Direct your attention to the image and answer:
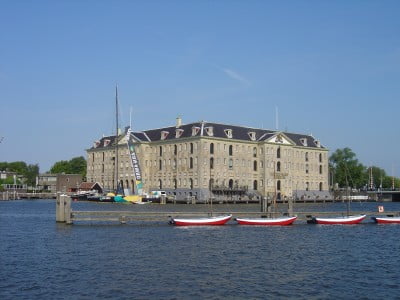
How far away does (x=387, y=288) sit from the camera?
2833 cm

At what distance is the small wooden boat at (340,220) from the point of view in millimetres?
64875

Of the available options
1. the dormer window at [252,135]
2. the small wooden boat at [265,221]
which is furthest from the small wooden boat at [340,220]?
the dormer window at [252,135]

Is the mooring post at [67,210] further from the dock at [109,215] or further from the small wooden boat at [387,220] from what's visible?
the small wooden boat at [387,220]

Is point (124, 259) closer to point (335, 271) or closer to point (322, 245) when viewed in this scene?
point (335, 271)

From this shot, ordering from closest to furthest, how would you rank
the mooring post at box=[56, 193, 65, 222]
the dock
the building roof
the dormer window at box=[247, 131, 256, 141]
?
the dock < the mooring post at box=[56, 193, 65, 222] < the building roof < the dormer window at box=[247, 131, 256, 141]

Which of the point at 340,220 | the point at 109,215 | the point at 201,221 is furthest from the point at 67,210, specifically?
the point at 340,220

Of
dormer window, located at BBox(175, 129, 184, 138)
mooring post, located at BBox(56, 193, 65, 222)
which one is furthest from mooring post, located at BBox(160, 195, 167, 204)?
mooring post, located at BBox(56, 193, 65, 222)

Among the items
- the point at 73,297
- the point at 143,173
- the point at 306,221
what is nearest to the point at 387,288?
the point at 73,297

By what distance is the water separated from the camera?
27.0 m

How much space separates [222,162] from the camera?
13625 centimetres

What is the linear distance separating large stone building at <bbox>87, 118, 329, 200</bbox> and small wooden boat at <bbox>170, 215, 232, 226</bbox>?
6857 centimetres

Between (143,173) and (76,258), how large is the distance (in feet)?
365

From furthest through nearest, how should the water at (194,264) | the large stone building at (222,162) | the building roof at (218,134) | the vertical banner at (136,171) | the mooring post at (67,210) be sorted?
the building roof at (218,134), the large stone building at (222,162), the vertical banner at (136,171), the mooring post at (67,210), the water at (194,264)

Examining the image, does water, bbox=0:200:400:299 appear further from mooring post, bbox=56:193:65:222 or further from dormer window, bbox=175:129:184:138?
dormer window, bbox=175:129:184:138
